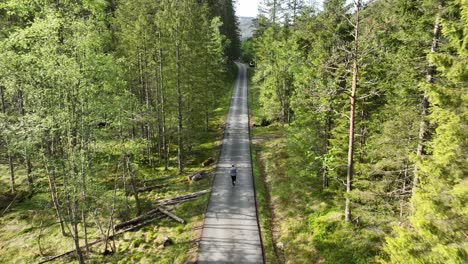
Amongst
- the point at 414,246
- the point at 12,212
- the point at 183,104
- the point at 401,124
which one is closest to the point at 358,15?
the point at 401,124

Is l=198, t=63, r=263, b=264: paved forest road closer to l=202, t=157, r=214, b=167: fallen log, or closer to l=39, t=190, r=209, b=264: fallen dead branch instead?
l=202, t=157, r=214, b=167: fallen log

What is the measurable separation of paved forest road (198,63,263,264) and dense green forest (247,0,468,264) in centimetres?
109

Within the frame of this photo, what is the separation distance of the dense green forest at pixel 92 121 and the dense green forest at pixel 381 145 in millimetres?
7562

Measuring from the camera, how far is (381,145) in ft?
53.1

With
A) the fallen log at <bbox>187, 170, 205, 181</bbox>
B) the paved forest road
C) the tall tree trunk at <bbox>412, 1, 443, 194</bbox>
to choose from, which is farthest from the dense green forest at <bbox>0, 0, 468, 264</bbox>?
the paved forest road

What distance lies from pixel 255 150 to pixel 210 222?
1426 centimetres

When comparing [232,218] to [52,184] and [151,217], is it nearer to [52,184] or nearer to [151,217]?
[151,217]

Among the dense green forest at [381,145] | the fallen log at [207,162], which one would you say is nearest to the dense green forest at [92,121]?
the fallen log at [207,162]

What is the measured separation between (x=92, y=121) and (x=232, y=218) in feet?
34.2

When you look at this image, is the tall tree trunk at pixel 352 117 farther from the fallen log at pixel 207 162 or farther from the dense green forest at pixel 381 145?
the fallen log at pixel 207 162

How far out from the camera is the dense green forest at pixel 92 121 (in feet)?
48.9

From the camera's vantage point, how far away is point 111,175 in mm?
30375

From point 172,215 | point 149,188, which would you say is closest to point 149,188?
point 149,188

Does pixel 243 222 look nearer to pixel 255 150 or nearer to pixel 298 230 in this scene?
pixel 298 230
